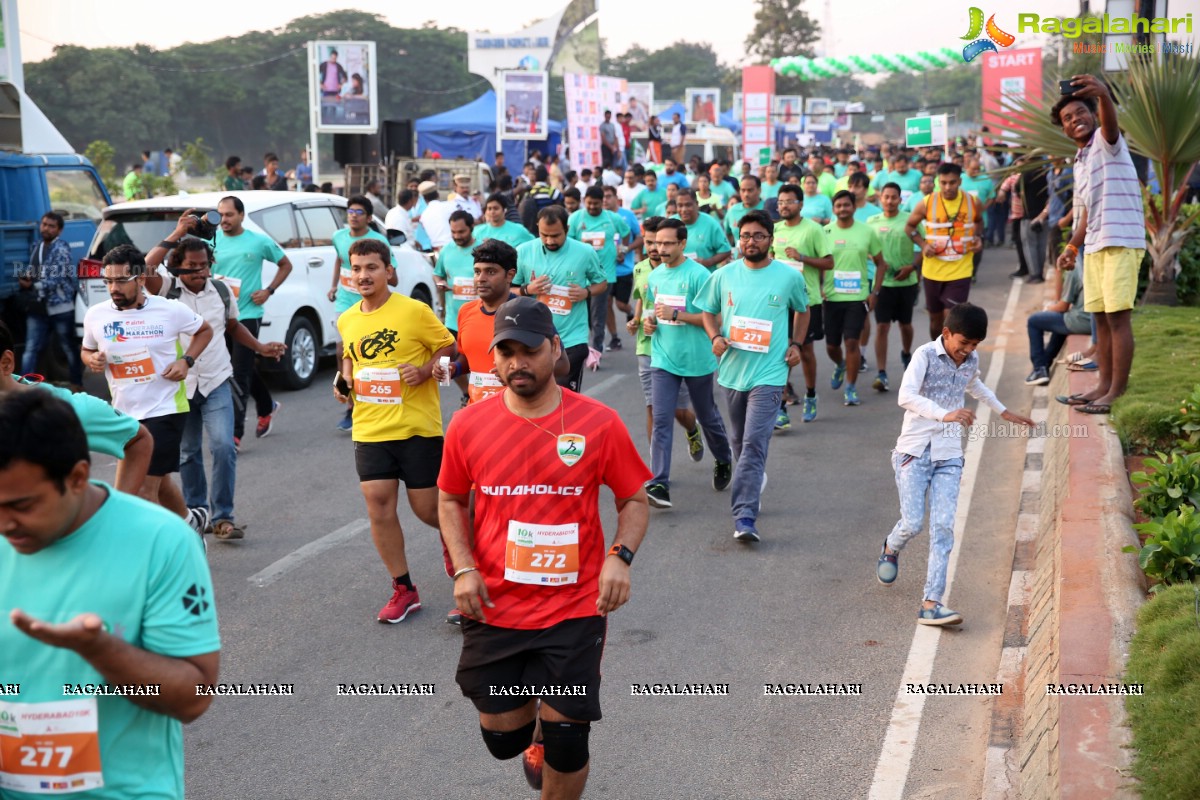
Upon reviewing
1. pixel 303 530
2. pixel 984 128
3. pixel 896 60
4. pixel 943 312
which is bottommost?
pixel 303 530

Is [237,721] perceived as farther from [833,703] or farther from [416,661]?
[833,703]

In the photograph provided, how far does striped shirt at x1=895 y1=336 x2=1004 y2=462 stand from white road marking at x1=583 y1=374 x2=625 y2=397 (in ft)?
19.1

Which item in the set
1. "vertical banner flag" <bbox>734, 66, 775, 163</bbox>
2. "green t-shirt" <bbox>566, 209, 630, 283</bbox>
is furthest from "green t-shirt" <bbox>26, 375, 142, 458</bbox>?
"vertical banner flag" <bbox>734, 66, 775, 163</bbox>

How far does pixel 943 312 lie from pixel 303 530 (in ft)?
24.8

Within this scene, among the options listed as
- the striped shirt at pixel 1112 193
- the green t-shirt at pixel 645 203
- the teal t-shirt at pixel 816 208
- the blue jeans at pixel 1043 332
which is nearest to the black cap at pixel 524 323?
the striped shirt at pixel 1112 193

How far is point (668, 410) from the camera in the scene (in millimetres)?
8781

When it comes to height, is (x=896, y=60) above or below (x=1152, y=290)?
above

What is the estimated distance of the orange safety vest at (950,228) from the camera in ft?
41.8

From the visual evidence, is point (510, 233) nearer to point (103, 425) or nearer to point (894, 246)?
point (894, 246)

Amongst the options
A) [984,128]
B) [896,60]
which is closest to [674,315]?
[984,128]

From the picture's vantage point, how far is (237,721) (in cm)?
545

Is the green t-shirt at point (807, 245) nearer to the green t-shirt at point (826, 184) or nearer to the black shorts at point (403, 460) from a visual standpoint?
the black shorts at point (403, 460)

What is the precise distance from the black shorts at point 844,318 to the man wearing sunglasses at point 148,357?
6325 millimetres

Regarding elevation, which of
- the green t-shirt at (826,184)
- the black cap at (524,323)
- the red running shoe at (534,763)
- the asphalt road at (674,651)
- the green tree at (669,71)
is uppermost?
the green tree at (669,71)
